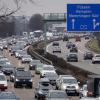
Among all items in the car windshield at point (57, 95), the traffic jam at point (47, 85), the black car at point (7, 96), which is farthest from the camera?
the car windshield at point (57, 95)

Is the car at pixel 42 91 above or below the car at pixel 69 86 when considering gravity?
above

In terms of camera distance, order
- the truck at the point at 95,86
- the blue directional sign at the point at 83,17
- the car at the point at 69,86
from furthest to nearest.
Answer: the car at the point at 69,86 < the blue directional sign at the point at 83,17 < the truck at the point at 95,86

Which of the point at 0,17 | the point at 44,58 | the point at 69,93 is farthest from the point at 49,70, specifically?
the point at 0,17

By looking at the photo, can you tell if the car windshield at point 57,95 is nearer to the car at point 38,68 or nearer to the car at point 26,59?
the car at point 38,68

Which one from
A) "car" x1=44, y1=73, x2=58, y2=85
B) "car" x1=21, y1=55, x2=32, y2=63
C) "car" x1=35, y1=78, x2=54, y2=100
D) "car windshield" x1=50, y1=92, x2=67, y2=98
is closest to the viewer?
"car windshield" x1=50, y1=92, x2=67, y2=98

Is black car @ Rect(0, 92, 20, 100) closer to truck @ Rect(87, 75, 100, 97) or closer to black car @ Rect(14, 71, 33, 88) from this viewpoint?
truck @ Rect(87, 75, 100, 97)

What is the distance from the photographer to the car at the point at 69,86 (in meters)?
42.8

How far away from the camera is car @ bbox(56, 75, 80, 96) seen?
141 feet

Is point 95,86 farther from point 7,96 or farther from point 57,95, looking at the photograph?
point 57,95

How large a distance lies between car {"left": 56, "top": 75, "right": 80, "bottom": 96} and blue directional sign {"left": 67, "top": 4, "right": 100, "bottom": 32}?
13.7 feet

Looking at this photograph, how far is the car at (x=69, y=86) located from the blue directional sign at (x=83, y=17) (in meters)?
4.18

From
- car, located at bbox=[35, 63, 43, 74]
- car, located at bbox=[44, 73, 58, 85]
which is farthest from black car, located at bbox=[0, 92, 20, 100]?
car, located at bbox=[35, 63, 43, 74]

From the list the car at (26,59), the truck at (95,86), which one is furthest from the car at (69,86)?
the car at (26,59)

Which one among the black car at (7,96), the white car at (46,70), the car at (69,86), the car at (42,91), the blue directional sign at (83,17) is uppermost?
the blue directional sign at (83,17)
